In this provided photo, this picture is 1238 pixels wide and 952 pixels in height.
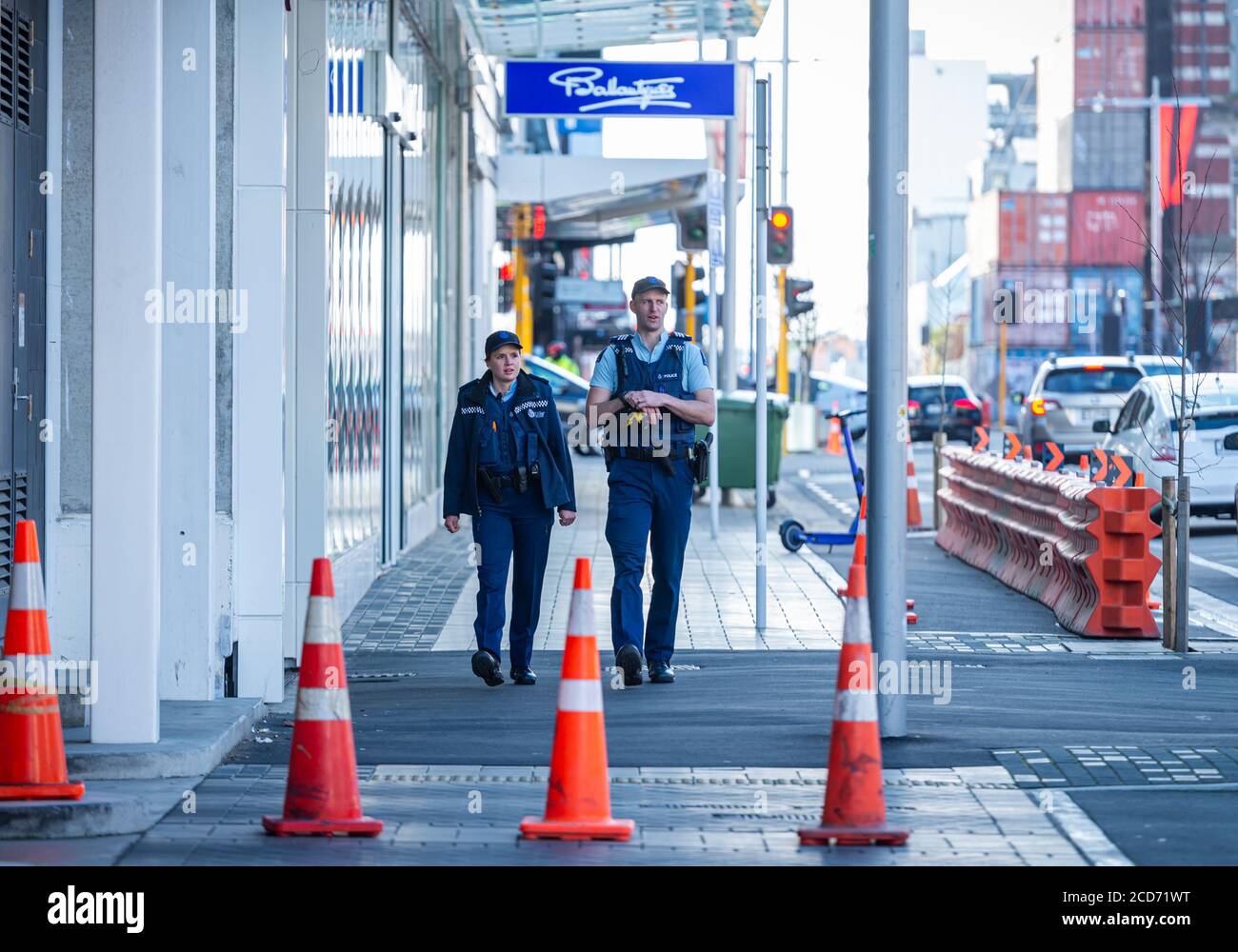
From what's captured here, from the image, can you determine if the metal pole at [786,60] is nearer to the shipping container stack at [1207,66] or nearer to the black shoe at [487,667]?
the black shoe at [487,667]

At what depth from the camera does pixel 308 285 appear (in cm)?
1191

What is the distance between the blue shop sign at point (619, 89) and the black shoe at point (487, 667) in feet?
26.5

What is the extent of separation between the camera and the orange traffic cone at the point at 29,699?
23.3 ft

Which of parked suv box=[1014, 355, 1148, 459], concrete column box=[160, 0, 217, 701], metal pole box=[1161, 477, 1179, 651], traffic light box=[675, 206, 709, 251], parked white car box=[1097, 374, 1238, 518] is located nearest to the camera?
concrete column box=[160, 0, 217, 701]

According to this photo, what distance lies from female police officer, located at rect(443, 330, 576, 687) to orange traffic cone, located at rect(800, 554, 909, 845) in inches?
152

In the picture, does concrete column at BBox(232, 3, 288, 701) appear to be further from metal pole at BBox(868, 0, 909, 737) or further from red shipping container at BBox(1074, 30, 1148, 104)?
red shipping container at BBox(1074, 30, 1148, 104)

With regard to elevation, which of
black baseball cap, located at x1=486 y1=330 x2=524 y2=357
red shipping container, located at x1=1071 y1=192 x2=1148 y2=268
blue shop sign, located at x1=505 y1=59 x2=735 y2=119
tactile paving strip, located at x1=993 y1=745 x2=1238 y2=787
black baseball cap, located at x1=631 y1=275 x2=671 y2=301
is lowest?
tactile paving strip, located at x1=993 y1=745 x2=1238 y2=787

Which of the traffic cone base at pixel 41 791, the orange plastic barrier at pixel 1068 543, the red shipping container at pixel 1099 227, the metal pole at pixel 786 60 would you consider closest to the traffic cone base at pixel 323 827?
the traffic cone base at pixel 41 791

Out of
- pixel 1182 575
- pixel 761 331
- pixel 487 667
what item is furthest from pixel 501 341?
pixel 1182 575

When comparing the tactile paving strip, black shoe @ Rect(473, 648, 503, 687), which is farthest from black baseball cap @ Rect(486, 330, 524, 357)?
the tactile paving strip

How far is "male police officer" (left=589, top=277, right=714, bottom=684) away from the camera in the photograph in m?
10.4

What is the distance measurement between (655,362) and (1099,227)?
323ft

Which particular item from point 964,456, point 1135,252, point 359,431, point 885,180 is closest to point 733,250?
point 964,456
